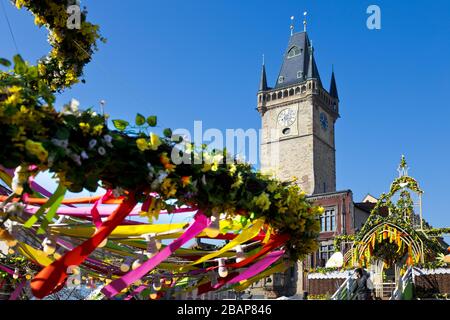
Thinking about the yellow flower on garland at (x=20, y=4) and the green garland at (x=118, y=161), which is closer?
the green garland at (x=118, y=161)

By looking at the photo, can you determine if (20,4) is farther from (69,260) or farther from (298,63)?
(298,63)

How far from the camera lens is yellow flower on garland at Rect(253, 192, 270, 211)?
186 inches

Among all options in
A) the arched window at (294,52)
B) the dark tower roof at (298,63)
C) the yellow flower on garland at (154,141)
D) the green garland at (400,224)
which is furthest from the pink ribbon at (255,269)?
the arched window at (294,52)

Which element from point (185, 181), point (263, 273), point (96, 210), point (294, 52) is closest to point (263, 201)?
point (185, 181)

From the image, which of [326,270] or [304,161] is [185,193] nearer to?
[326,270]

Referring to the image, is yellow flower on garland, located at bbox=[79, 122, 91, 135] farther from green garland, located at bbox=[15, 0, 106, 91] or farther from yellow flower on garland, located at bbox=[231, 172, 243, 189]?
green garland, located at bbox=[15, 0, 106, 91]

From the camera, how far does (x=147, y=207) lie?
4348 millimetres

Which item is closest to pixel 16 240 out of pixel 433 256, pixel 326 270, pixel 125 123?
pixel 125 123

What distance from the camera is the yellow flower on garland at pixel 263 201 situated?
4.73m

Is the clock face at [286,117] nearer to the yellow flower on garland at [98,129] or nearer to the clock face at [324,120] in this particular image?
the clock face at [324,120]

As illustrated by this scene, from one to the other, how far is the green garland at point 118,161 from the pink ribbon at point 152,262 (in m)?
0.27

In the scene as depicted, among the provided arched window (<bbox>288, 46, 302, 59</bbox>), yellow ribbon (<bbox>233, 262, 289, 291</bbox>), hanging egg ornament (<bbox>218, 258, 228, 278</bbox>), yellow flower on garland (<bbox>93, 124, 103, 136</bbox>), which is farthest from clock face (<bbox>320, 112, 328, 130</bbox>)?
yellow flower on garland (<bbox>93, 124, 103, 136</bbox>)

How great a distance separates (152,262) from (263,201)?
1.13 meters
